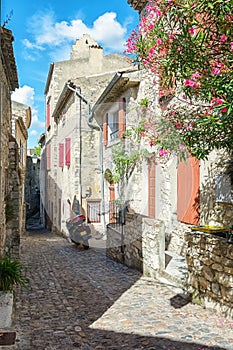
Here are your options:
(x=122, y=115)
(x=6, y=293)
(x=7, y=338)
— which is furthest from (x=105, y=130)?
(x=7, y=338)

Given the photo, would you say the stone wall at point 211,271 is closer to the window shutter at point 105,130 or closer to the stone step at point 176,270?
the stone step at point 176,270

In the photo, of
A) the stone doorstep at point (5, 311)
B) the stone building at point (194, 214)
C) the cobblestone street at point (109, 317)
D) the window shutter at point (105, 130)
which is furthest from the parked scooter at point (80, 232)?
the stone doorstep at point (5, 311)

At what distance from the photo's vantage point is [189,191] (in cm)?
637

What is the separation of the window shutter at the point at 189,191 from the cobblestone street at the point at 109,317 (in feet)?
4.27

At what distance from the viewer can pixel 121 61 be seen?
16.6m

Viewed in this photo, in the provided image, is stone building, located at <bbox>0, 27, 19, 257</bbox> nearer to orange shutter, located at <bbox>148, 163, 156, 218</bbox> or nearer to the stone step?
the stone step

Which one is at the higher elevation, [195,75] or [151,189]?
[195,75]

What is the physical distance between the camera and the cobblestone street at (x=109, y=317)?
391 centimetres

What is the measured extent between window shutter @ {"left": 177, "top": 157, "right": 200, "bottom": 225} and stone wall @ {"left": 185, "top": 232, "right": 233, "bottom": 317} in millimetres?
988

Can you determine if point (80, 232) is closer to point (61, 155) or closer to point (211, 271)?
point (61, 155)

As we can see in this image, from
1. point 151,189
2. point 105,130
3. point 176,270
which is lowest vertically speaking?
point 176,270

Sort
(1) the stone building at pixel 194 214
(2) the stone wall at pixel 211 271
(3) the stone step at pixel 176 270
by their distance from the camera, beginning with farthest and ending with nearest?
(3) the stone step at pixel 176 270 < (1) the stone building at pixel 194 214 < (2) the stone wall at pixel 211 271

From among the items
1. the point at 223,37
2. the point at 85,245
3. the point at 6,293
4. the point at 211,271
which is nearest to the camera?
the point at 223,37

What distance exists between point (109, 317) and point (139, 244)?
9.62 ft
